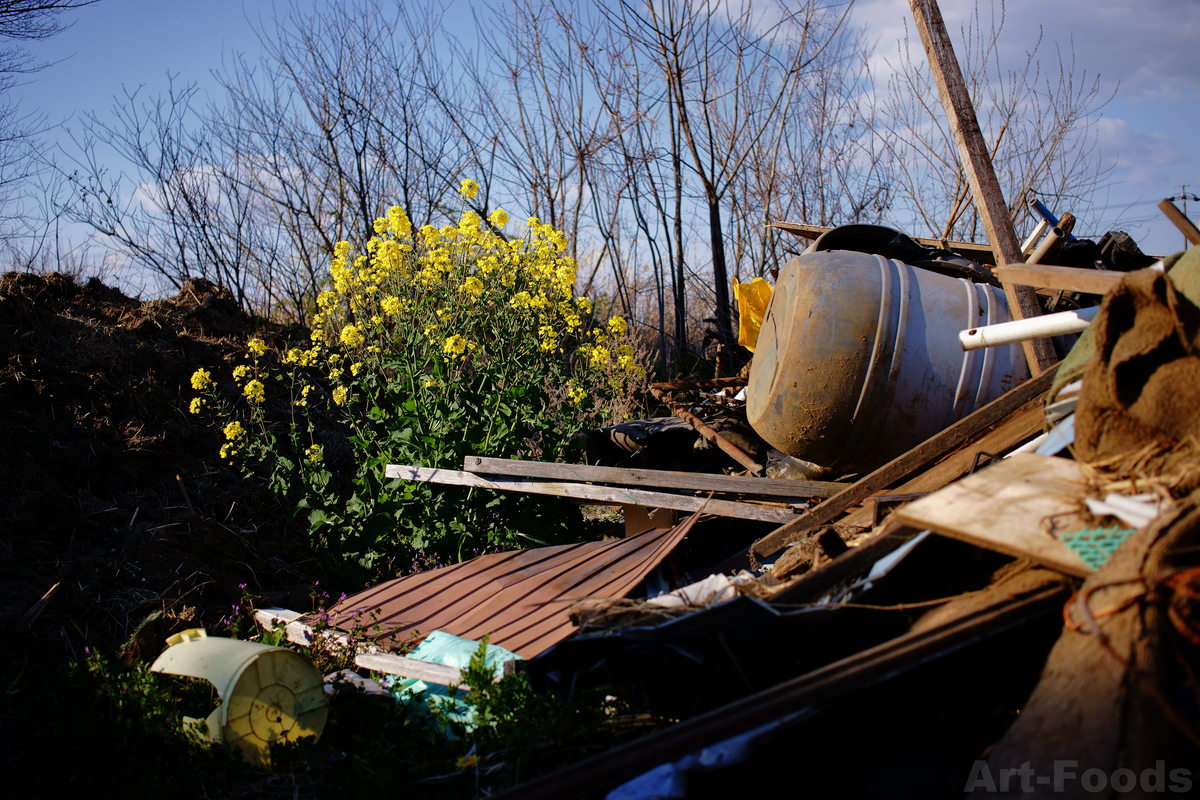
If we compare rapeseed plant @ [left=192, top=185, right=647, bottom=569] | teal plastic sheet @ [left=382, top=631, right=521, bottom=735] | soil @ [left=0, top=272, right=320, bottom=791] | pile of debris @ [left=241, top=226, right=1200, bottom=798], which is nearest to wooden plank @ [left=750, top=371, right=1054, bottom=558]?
pile of debris @ [left=241, top=226, right=1200, bottom=798]

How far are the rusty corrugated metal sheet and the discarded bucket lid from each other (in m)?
0.79

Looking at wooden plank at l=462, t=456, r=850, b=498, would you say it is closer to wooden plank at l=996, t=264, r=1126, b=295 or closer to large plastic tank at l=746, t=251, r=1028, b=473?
large plastic tank at l=746, t=251, r=1028, b=473

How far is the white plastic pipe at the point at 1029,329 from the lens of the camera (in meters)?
2.45

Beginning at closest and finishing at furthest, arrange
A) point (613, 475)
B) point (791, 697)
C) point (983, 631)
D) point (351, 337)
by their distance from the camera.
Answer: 1. point (791, 697)
2. point (983, 631)
3. point (351, 337)
4. point (613, 475)

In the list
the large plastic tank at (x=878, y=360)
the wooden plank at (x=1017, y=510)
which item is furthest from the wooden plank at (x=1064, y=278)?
the large plastic tank at (x=878, y=360)

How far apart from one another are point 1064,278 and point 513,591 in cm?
271

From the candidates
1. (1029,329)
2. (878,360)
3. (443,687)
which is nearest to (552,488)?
(443,687)

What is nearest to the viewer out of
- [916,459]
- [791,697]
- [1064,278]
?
[791,697]

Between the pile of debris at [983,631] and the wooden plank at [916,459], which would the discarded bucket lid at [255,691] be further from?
the wooden plank at [916,459]

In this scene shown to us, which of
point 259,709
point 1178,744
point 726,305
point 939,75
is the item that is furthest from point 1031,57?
point 259,709

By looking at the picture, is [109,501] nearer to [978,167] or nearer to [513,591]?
[513,591]

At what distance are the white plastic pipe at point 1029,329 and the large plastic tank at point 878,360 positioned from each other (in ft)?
3.01

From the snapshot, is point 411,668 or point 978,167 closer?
point 411,668

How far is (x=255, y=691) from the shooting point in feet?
8.37
